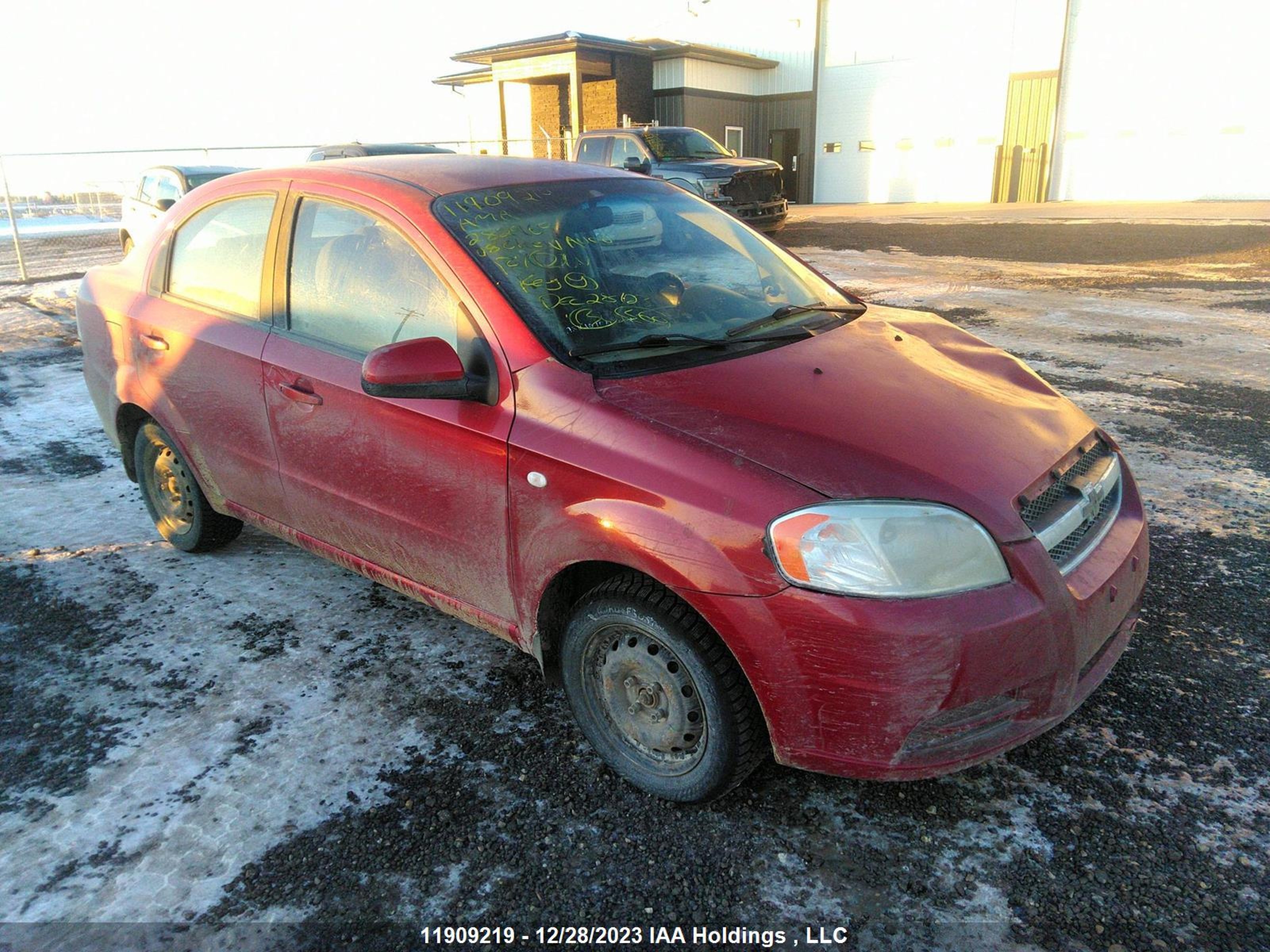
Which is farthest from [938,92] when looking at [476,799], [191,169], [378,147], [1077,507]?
[476,799]

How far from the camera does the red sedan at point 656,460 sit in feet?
7.14

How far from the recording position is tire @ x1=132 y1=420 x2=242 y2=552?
406cm

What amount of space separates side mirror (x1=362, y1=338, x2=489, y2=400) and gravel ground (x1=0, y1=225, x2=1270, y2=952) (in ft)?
3.53

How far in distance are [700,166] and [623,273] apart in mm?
13367

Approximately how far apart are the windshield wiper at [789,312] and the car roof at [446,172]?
0.85 metres

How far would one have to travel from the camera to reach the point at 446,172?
327 cm

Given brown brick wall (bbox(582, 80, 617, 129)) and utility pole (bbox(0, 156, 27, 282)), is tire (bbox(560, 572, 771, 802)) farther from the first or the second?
brown brick wall (bbox(582, 80, 617, 129))

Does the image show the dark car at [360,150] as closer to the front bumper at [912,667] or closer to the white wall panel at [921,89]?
the front bumper at [912,667]

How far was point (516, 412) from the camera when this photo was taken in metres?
2.61

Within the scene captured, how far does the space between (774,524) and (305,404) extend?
182 centimetres

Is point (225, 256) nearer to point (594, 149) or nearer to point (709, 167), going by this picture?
point (709, 167)

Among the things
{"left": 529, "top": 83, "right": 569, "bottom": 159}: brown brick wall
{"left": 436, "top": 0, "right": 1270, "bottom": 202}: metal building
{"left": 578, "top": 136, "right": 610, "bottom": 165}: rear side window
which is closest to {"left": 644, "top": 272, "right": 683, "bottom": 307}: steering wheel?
{"left": 578, "top": 136, "right": 610, "bottom": 165}: rear side window

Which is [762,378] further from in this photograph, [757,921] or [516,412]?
[757,921]

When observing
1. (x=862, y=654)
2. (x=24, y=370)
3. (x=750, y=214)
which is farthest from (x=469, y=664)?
(x=750, y=214)
